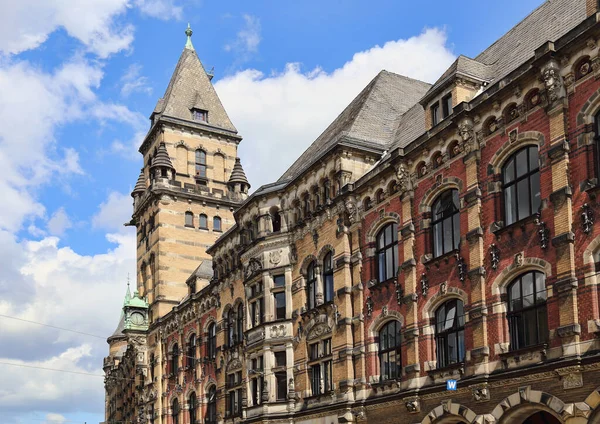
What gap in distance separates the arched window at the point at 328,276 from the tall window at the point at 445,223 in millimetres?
7033

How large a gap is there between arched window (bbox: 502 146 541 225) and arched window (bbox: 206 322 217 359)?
1000 inches

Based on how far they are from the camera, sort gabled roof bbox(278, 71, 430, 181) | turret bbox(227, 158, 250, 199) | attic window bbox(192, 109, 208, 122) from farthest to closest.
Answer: attic window bbox(192, 109, 208, 122) → turret bbox(227, 158, 250, 199) → gabled roof bbox(278, 71, 430, 181)

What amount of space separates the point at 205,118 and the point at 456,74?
138 ft

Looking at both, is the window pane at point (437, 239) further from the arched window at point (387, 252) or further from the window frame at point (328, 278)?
the window frame at point (328, 278)

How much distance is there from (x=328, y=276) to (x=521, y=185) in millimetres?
12335

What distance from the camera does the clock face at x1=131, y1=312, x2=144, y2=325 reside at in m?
63.3

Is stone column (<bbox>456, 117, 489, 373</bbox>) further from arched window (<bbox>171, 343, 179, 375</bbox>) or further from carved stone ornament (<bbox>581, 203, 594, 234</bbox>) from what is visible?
arched window (<bbox>171, 343, 179, 375</bbox>)

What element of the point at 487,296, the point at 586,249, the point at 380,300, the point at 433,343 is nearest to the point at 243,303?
the point at 380,300

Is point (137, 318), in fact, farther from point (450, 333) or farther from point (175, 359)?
point (450, 333)

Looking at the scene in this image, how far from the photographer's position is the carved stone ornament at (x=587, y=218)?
22906 millimetres

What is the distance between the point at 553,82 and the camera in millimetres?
24688

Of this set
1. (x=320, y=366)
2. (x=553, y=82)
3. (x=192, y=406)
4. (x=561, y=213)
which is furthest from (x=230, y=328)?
(x=553, y=82)

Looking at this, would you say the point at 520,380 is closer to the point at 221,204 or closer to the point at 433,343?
the point at 433,343

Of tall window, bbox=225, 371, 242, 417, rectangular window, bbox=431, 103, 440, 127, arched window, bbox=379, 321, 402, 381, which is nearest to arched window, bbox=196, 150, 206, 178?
tall window, bbox=225, 371, 242, 417
